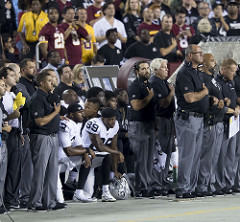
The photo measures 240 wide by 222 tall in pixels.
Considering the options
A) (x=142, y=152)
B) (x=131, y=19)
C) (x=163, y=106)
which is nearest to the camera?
(x=142, y=152)

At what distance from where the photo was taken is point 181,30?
74.0 feet

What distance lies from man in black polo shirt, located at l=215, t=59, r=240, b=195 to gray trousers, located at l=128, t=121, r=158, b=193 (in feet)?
4.29

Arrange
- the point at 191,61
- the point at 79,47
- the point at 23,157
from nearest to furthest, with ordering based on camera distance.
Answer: the point at 23,157
the point at 191,61
the point at 79,47

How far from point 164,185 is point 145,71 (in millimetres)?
1989

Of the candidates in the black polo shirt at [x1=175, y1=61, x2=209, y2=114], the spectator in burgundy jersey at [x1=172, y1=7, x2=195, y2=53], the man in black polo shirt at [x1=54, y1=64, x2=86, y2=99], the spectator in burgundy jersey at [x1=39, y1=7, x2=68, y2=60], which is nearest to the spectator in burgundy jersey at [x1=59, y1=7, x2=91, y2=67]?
the spectator in burgundy jersey at [x1=39, y1=7, x2=68, y2=60]

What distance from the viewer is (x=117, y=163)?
15.5m

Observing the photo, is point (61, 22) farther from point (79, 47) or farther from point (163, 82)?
point (163, 82)

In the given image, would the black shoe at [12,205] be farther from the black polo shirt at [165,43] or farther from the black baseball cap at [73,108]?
the black polo shirt at [165,43]

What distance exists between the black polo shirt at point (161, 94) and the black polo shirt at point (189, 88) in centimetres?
67

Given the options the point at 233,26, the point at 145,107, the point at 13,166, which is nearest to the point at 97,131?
the point at 145,107

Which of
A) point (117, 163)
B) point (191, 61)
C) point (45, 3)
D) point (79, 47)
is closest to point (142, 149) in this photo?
point (117, 163)

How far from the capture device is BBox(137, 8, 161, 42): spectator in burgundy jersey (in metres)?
22.0

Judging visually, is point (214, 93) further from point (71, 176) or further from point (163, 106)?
point (71, 176)

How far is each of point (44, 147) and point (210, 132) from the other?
11.1 feet
